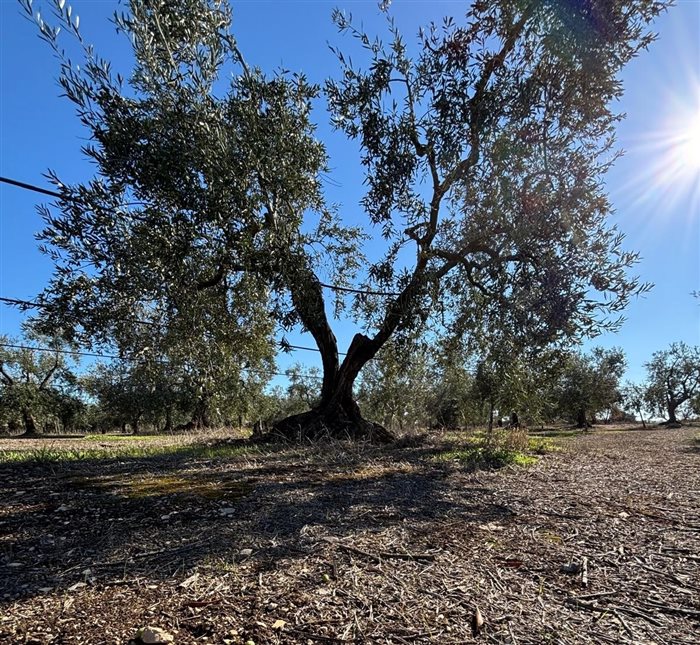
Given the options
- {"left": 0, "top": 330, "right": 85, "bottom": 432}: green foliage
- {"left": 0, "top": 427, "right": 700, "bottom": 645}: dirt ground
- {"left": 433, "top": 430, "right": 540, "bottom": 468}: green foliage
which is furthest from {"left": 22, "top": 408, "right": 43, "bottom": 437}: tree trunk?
{"left": 433, "top": 430, "right": 540, "bottom": 468}: green foliage

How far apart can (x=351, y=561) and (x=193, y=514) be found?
176cm

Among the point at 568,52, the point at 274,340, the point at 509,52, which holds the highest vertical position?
the point at 509,52

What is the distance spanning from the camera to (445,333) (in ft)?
34.5

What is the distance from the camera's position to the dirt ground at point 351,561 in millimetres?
2025

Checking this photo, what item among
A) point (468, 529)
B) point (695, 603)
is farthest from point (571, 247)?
point (695, 603)

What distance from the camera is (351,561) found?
2.72 metres

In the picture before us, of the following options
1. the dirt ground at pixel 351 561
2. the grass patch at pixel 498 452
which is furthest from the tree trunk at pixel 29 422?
the grass patch at pixel 498 452

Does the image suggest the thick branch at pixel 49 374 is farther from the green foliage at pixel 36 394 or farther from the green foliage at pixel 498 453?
the green foliage at pixel 498 453

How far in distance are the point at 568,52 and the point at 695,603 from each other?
715 centimetres

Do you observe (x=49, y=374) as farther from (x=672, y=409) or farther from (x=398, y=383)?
(x=672, y=409)

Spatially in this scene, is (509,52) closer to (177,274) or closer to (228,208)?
Result: (228,208)

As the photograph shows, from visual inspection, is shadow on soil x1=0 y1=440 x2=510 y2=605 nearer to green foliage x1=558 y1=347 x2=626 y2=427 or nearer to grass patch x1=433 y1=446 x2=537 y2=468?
grass patch x1=433 y1=446 x2=537 y2=468

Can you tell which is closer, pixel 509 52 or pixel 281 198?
pixel 281 198

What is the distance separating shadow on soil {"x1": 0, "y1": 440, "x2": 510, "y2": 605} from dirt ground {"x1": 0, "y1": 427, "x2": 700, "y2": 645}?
0.07ft
